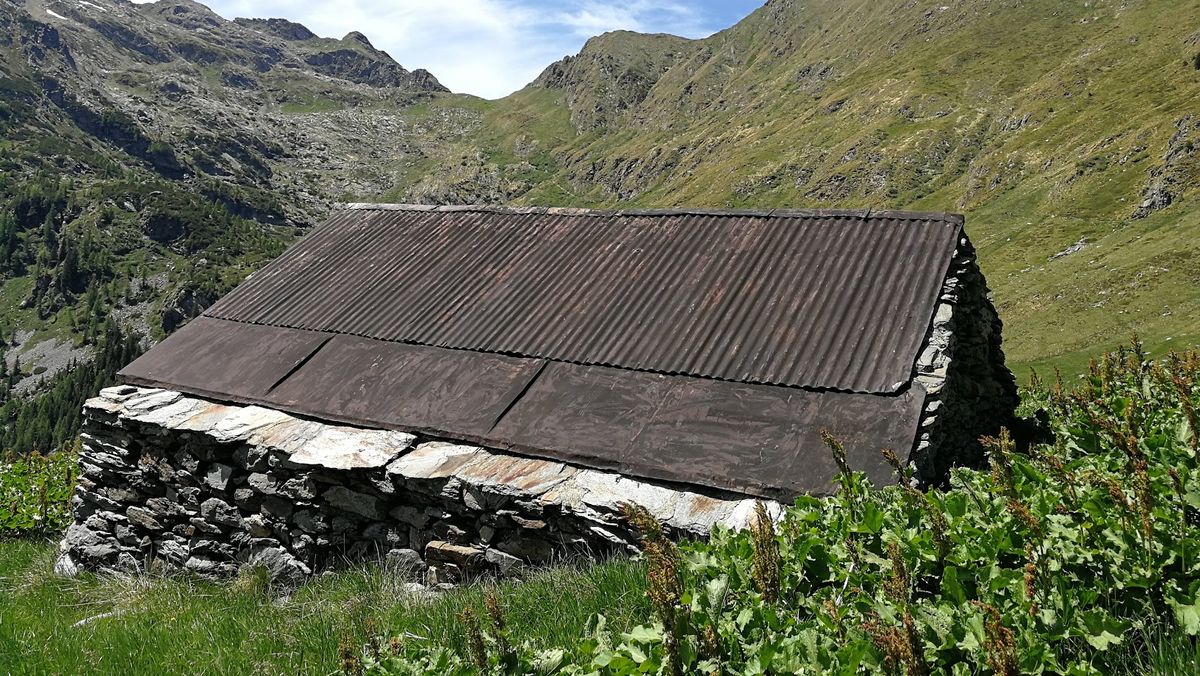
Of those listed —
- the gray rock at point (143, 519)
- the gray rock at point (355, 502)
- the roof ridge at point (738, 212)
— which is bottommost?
the gray rock at point (143, 519)

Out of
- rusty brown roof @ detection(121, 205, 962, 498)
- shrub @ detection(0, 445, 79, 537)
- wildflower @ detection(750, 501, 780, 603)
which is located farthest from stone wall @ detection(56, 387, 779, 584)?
shrub @ detection(0, 445, 79, 537)

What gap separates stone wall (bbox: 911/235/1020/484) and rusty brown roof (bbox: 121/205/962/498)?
0.87ft

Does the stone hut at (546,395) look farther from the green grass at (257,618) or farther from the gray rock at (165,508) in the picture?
the green grass at (257,618)

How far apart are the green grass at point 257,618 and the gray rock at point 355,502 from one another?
730 millimetres

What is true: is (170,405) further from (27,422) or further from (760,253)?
(27,422)

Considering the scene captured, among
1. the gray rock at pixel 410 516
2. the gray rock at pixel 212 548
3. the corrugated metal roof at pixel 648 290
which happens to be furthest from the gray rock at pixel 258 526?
the corrugated metal roof at pixel 648 290

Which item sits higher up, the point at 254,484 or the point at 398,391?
the point at 398,391

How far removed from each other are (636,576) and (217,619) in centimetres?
459

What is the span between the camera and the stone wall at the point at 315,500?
27.3 feet

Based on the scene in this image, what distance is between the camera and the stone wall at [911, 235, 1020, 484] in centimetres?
866

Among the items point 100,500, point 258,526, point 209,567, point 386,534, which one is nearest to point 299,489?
point 258,526

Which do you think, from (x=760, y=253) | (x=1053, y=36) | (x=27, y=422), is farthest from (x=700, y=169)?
(x=760, y=253)

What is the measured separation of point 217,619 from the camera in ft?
24.9

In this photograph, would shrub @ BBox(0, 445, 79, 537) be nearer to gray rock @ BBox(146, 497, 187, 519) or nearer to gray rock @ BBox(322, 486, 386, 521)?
gray rock @ BBox(146, 497, 187, 519)
